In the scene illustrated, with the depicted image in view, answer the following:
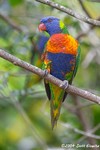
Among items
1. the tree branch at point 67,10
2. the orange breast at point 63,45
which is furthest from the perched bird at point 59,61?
the tree branch at point 67,10

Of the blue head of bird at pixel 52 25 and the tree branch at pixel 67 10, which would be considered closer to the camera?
the tree branch at pixel 67 10

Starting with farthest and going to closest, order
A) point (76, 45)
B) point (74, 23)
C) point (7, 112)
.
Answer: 1. point (7, 112)
2. point (74, 23)
3. point (76, 45)

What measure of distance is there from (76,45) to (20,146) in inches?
57.9

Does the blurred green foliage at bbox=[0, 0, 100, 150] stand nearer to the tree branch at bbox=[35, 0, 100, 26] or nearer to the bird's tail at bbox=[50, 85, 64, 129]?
the bird's tail at bbox=[50, 85, 64, 129]

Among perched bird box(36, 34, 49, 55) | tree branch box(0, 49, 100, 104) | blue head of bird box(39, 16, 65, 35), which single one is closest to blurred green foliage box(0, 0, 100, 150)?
perched bird box(36, 34, 49, 55)

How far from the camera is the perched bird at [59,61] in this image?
272 centimetres

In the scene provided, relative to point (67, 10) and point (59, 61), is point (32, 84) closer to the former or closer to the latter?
point (59, 61)

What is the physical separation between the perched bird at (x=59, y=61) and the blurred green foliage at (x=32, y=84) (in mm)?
430

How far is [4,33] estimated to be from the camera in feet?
12.2

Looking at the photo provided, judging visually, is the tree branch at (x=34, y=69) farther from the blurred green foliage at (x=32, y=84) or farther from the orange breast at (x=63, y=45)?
the blurred green foliage at (x=32, y=84)

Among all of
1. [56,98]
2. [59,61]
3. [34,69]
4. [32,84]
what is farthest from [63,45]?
[32,84]

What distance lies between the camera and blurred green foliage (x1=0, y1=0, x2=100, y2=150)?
3.37m

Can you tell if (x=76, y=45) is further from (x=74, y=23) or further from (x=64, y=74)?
(x=74, y=23)

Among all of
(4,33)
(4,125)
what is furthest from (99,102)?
(4,125)
